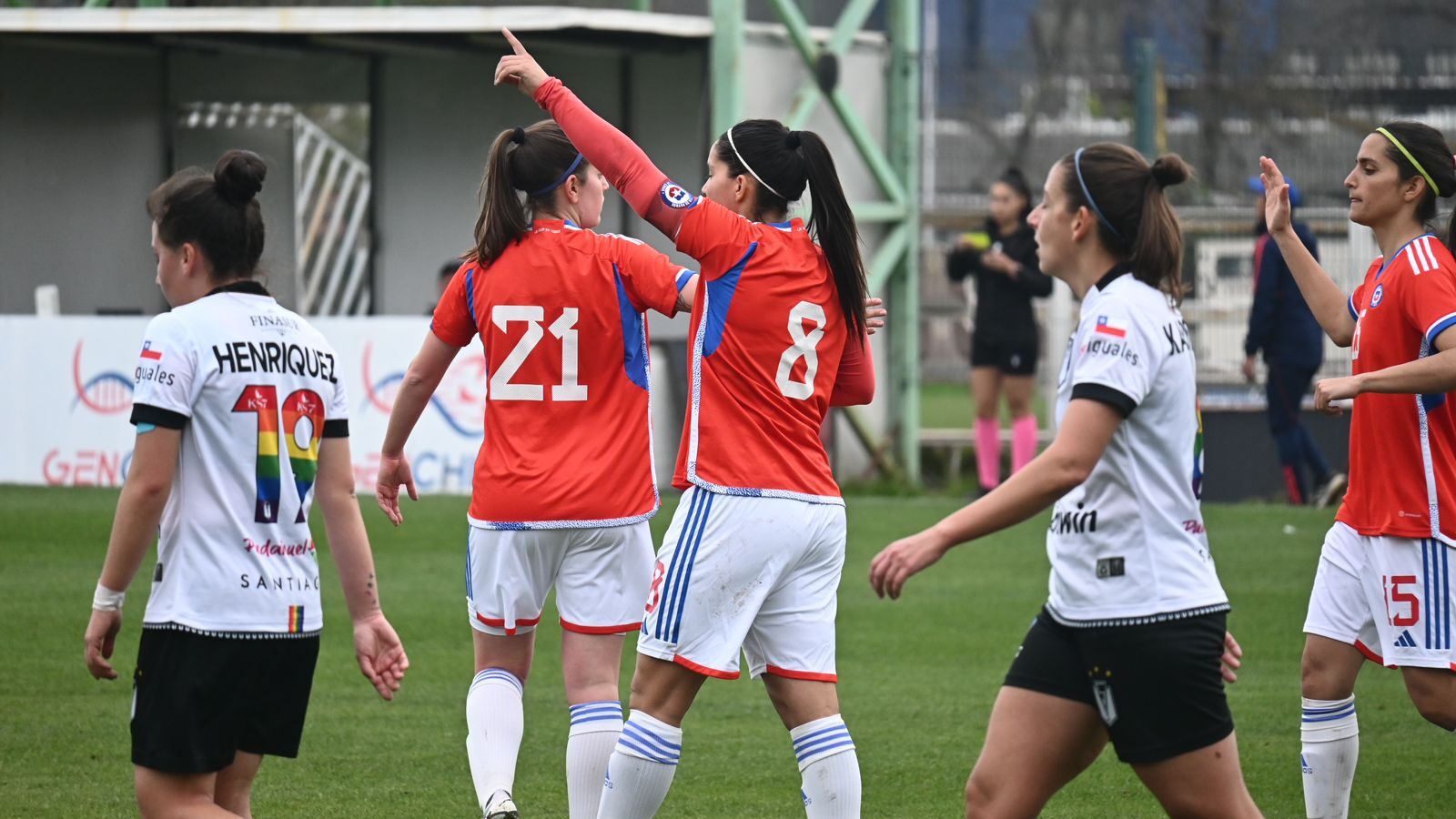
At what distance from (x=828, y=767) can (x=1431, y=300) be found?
2.27 metres

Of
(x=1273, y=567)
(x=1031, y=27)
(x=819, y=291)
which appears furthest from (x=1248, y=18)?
(x=819, y=291)

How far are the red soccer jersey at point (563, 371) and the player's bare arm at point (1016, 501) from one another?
1.57 m

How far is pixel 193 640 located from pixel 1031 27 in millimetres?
40754

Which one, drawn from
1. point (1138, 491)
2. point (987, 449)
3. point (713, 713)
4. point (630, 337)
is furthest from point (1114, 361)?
point (987, 449)

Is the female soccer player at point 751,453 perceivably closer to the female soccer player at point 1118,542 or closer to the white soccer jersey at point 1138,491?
the female soccer player at point 1118,542

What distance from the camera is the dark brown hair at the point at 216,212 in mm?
4473

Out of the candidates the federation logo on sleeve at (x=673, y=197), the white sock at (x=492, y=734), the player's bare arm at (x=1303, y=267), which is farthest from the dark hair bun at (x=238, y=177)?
the player's bare arm at (x=1303, y=267)

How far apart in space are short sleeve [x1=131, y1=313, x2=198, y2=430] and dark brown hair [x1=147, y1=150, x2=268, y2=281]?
0.24m

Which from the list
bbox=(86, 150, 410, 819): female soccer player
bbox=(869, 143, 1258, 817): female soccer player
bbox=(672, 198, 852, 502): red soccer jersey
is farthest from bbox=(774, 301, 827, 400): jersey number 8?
bbox=(86, 150, 410, 819): female soccer player

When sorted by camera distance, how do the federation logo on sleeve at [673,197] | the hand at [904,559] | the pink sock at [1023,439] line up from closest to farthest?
the hand at [904,559]
the federation logo on sleeve at [673,197]
the pink sock at [1023,439]

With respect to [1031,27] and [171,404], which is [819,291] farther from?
[1031,27]

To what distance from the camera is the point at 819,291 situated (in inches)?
197

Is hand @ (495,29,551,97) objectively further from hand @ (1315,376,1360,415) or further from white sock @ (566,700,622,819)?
hand @ (1315,376,1360,415)

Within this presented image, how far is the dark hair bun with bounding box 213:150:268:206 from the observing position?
175 inches
